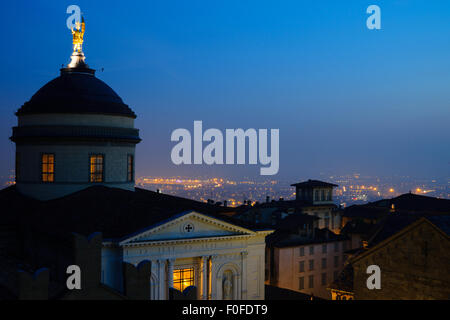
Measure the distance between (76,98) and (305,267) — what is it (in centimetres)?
3764

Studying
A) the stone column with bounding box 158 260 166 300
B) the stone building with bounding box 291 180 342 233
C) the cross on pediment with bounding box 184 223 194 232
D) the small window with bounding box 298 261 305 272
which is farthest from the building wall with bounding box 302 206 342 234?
the stone column with bounding box 158 260 166 300

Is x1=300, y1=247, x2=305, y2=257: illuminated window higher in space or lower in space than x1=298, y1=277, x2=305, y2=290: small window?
higher

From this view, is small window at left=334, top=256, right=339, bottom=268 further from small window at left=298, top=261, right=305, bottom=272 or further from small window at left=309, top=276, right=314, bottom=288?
small window at left=298, top=261, right=305, bottom=272

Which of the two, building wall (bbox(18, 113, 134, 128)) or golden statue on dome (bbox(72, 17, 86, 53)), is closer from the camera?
building wall (bbox(18, 113, 134, 128))

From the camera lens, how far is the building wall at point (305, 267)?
195 feet

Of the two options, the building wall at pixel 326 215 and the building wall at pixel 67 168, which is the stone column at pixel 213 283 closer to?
the building wall at pixel 67 168

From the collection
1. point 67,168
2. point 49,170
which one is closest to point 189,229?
point 67,168

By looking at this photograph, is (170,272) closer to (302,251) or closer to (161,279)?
(161,279)

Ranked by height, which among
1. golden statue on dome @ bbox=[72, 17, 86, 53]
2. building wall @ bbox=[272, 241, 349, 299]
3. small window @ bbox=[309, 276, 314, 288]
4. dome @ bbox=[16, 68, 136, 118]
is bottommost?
small window @ bbox=[309, 276, 314, 288]

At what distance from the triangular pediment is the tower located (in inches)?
387

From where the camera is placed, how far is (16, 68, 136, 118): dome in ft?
123

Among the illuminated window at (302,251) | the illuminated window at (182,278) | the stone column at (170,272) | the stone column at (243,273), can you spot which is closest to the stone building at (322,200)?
the illuminated window at (302,251)
